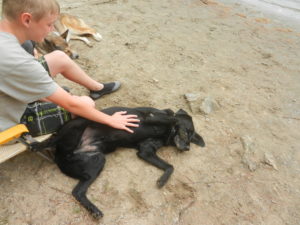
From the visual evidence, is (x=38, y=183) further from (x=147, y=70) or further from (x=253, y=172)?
(x=147, y=70)

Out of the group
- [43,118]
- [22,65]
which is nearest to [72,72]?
[43,118]

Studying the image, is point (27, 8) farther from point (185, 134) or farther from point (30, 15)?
point (185, 134)

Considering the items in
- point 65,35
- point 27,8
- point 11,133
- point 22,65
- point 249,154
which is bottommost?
point 65,35

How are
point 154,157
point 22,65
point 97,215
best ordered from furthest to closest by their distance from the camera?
point 154,157, point 97,215, point 22,65

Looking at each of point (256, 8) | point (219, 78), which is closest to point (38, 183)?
point (219, 78)

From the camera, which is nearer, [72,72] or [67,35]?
[72,72]

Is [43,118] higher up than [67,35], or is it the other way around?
[43,118]

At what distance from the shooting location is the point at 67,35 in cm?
420

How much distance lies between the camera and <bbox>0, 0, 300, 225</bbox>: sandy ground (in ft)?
6.70

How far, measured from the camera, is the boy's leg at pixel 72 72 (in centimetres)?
252

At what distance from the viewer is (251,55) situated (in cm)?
432

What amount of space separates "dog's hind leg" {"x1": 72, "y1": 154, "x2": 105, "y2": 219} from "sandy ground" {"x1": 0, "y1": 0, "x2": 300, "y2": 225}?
0.18ft

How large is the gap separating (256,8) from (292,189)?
556 centimetres

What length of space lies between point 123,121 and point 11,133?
854mm
